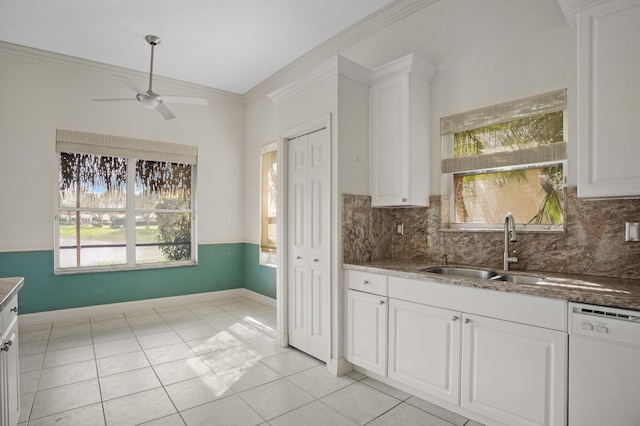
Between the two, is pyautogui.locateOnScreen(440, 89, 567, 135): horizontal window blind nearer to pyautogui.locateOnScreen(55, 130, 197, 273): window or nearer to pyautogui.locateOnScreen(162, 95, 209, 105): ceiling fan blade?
pyautogui.locateOnScreen(162, 95, 209, 105): ceiling fan blade

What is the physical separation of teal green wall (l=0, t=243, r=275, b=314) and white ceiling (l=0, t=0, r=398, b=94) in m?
2.67

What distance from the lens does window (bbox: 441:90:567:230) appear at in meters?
2.58

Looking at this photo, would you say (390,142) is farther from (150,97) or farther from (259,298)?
(259,298)

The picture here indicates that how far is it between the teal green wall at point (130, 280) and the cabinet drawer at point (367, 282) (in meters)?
2.43

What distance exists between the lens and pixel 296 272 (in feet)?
11.8

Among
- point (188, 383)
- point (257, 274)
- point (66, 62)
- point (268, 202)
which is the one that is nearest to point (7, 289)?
point (188, 383)

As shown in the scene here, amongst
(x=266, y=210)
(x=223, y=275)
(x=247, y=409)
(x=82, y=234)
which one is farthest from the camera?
(x=223, y=275)

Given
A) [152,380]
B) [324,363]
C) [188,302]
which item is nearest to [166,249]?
[188,302]

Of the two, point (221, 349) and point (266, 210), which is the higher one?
point (266, 210)

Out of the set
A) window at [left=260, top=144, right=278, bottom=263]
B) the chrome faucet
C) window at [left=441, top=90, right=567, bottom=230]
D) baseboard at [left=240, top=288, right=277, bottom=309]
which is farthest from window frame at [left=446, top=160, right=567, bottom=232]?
baseboard at [left=240, top=288, right=277, bottom=309]

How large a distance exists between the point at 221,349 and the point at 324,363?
113 centimetres

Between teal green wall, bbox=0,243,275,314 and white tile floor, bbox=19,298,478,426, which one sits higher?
teal green wall, bbox=0,243,275,314

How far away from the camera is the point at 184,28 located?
3893 millimetres

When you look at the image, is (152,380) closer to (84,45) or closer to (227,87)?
(84,45)
